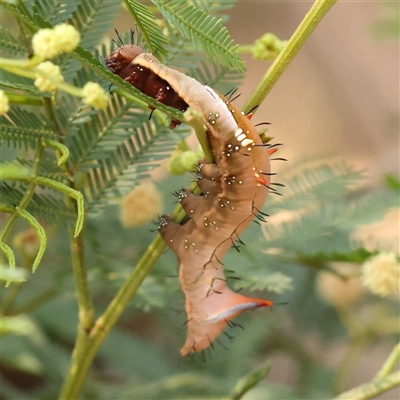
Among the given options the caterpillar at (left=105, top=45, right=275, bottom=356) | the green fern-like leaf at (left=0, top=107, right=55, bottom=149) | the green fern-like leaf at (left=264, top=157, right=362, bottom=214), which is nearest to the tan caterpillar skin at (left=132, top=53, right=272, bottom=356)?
the caterpillar at (left=105, top=45, right=275, bottom=356)

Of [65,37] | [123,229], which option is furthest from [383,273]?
[65,37]

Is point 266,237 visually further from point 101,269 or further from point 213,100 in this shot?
point 213,100

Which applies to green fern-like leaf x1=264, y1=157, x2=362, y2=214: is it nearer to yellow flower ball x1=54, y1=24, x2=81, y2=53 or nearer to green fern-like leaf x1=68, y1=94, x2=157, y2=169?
green fern-like leaf x1=68, y1=94, x2=157, y2=169

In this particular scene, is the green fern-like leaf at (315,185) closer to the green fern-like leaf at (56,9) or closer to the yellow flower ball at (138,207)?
the yellow flower ball at (138,207)

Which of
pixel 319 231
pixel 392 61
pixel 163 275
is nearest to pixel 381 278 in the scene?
pixel 319 231

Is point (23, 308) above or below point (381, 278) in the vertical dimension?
below

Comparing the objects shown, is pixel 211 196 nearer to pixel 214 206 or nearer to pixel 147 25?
pixel 214 206
